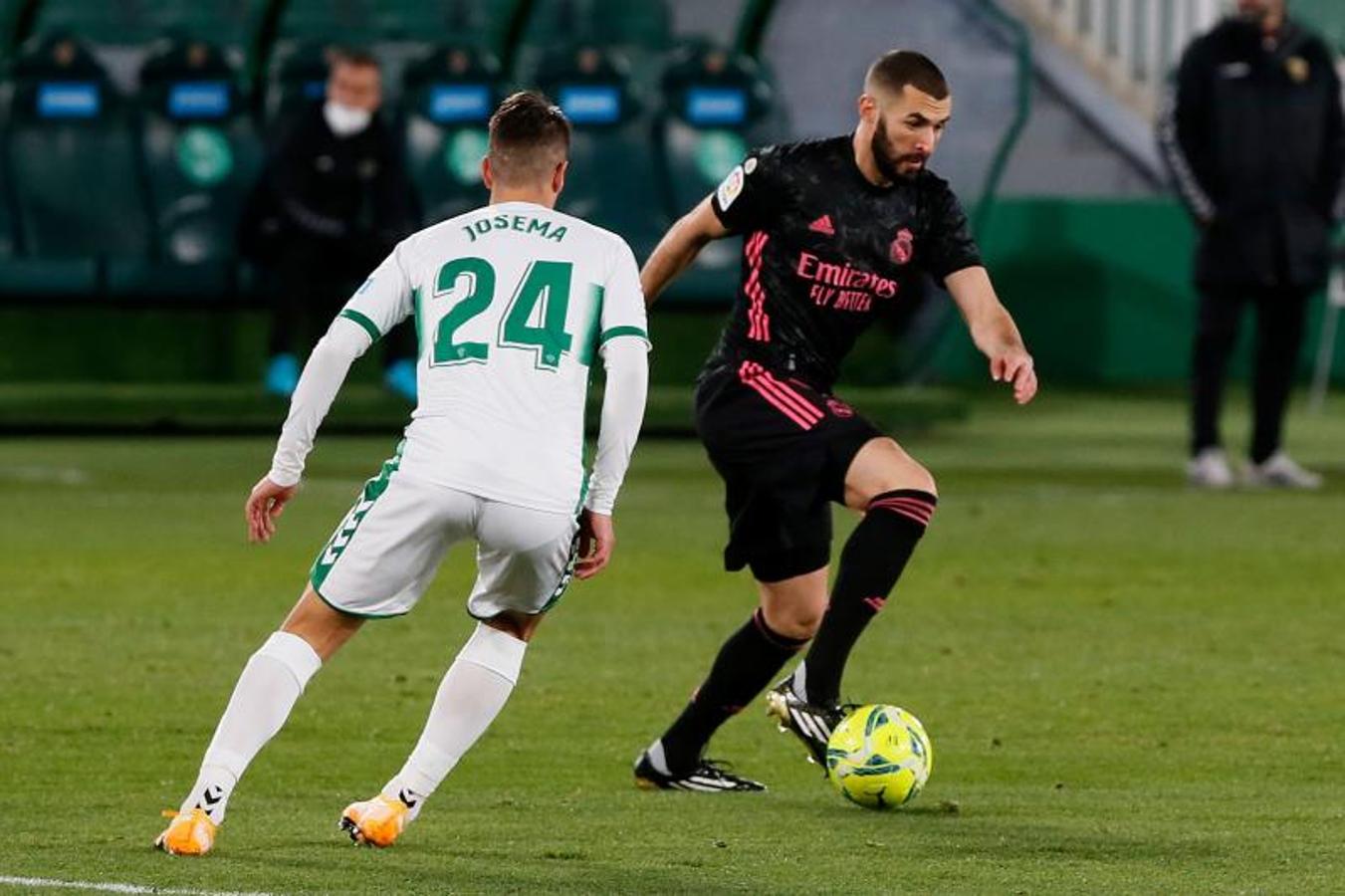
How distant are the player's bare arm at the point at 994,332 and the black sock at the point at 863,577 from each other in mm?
353

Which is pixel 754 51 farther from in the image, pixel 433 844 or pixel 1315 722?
pixel 433 844

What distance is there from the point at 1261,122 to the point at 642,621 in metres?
5.96

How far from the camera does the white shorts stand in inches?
242

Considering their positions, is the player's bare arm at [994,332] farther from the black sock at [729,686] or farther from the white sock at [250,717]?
the white sock at [250,717]

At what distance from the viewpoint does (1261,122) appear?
600 inches

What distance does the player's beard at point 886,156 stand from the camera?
7.34 m

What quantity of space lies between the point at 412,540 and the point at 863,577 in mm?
1402

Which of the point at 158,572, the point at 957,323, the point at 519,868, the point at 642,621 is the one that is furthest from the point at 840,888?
the point at 957,323

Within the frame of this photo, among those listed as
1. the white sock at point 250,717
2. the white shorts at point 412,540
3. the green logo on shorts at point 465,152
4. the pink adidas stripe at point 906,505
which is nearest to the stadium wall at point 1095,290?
the green logo on shorts at point 465,152

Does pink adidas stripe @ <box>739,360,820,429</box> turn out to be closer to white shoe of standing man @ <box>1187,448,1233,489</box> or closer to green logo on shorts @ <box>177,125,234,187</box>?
white shoe of standing man @ <box>1187,448,1233,489</box>

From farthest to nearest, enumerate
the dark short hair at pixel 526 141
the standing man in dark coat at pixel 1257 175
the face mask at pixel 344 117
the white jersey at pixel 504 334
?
the face mask at pixel 344 117 < the standing man in dark coat at pixel 1257 175 < the dark short hair at pixel 526 141 < the white jersey at pixel 504 334

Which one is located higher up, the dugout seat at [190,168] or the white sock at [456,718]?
the white sock at [456,718]

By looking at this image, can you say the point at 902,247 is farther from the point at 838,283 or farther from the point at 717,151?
the point at 717,151

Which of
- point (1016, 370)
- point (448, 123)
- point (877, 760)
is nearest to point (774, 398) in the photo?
point (1016, 370)
